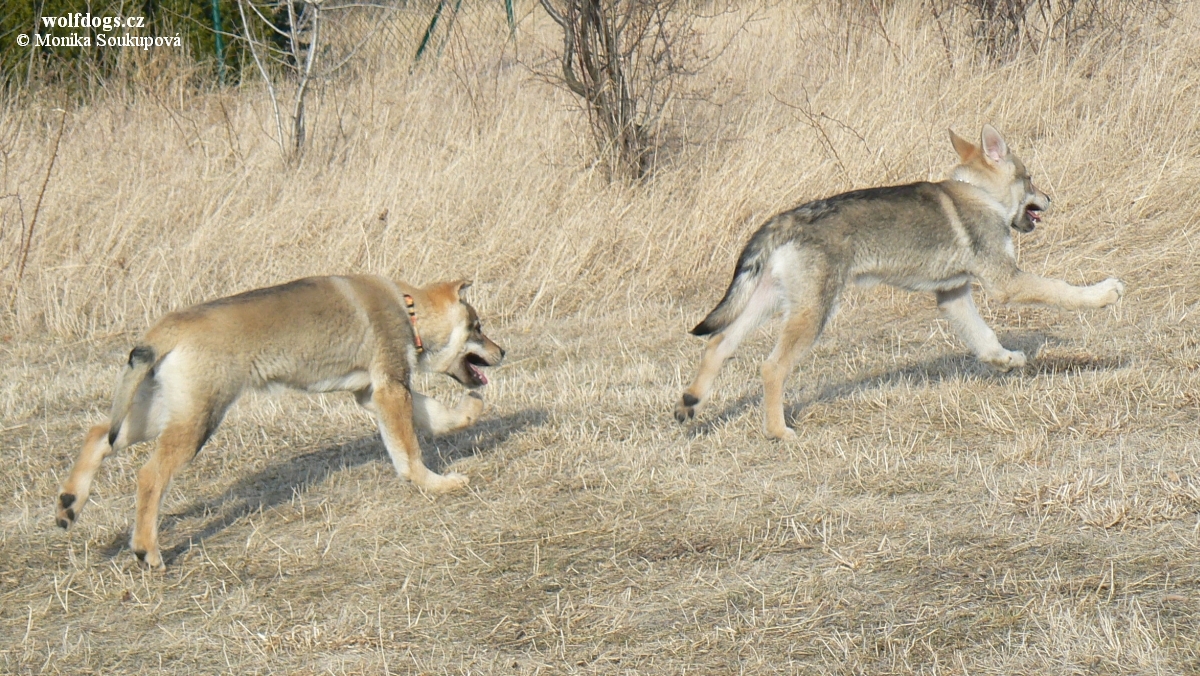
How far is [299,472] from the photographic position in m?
6.11

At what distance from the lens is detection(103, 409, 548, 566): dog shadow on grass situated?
17.5 feet

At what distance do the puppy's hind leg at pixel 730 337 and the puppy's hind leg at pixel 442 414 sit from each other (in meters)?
1.01

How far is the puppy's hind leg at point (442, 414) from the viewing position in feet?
19.6

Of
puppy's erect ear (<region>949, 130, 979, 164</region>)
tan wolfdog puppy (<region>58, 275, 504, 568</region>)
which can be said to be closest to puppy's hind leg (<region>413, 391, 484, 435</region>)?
tan wolfdog puppy (<region>58, 275, 504, 568</region>)

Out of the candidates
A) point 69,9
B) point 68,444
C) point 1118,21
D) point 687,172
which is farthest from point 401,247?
point 1118,21

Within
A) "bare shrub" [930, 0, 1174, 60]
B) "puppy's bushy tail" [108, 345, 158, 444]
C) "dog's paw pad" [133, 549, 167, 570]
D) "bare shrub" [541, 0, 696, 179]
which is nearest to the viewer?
"puppy's bushy tail" [108, 345, 158, 444]

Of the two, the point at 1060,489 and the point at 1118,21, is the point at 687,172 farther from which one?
the point at 1060,489

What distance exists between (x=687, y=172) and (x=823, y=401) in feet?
14.8

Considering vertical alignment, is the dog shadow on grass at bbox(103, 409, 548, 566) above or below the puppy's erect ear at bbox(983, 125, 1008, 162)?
below

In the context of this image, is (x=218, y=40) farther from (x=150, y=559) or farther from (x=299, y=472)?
(x=150, y=559)

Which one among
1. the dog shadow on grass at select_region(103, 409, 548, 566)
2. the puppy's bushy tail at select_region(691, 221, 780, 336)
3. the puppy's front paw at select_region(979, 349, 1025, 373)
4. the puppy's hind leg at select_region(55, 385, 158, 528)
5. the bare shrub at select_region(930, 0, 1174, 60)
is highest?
the bare shrub at select_region(930, 0, 1174, 60)

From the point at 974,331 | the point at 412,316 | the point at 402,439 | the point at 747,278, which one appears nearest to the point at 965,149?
the point at 974,331

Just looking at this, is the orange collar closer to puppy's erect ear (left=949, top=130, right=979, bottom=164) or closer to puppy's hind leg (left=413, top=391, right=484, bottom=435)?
puppy's hind leg (left=413, top=391, right=484, bottom=435)

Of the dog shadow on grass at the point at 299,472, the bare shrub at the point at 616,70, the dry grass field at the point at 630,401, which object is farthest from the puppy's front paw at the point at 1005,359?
the bare shrub at the point at 616,70
